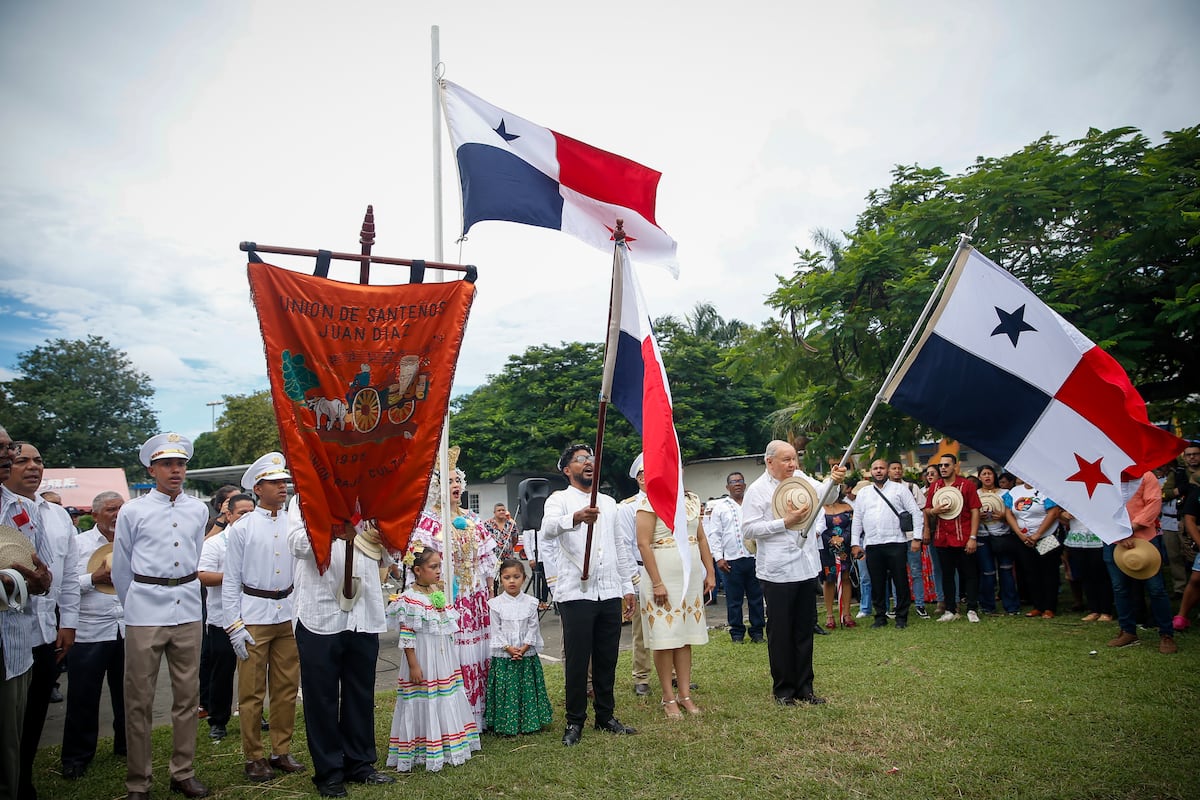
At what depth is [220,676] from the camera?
268 inches

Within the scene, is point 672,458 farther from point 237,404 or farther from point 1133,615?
point 237,404

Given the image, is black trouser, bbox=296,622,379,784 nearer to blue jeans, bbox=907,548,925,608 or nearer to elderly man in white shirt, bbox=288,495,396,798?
elderly man in white shirt, bbox=288,495,396,798

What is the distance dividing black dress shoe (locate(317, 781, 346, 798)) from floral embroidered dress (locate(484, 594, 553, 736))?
1579mm

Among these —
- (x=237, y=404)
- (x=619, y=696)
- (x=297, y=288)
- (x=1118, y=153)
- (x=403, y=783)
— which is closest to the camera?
(x=297, y=288)

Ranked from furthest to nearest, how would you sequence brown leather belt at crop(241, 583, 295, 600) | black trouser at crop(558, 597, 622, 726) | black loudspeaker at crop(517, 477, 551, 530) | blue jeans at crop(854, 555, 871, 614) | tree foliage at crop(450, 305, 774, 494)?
tree foliage at crop(450, 305, 774, 494), black loudspeaker at crop(517, 477, 551, 530), blue jeans at crop(854, 555, 871, 614), black trouser at crop(558, 597, 622, 726), brown leather belt at crop(241, 583, 295, 600)

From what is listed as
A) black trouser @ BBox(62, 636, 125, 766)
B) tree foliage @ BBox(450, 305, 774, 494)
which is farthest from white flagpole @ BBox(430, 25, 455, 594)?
tree foliage @ BBox(450, 305, 774, 494)

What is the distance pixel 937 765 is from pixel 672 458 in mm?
2498

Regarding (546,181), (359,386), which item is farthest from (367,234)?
(546,181)

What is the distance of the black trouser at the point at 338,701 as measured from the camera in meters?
4.93

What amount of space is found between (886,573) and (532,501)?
5638 millimetres

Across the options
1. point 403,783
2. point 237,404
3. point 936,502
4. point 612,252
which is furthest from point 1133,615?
point 237,404

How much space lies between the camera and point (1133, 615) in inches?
321

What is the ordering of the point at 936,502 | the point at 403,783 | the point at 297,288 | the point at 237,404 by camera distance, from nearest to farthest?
the point at 297,288, the point at 403,783, the point at 936,502, the point at 237,404

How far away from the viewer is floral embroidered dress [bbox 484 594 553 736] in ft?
20.7
